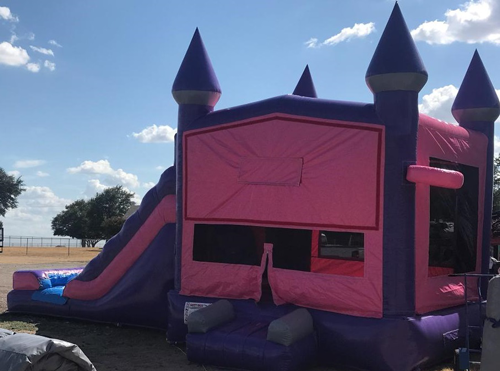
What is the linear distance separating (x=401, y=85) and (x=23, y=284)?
629 centimetres

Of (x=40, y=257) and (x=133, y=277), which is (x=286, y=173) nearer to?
(x=133, y=277)

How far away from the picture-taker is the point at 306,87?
9.59 metres

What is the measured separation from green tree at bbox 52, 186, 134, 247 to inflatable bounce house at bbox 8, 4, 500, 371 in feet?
139

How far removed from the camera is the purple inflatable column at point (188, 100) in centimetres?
720

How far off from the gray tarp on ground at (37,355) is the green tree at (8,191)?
4578cm

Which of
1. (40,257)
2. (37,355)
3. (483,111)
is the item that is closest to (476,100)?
(483,111)

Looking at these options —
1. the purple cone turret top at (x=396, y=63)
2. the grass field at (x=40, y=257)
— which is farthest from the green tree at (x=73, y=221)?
the purple cone turret top at (x=396, y=63)

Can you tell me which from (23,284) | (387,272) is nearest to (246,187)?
(387,272)

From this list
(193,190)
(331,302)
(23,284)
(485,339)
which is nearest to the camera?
(485,339)

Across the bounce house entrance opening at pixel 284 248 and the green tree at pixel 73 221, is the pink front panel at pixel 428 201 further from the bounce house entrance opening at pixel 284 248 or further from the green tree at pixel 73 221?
the green tree at pixel 73 221

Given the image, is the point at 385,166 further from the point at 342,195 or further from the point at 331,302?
the point at 331,302

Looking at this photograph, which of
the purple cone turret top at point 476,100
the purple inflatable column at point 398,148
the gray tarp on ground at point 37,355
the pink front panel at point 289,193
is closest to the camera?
the gray tarp on ground at point 37,355

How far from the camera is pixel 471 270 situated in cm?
717

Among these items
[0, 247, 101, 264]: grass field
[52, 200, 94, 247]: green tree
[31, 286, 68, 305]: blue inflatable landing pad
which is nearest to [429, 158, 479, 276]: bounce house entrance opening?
[31, 286, 68, 305]: blue inflatable landing pad
